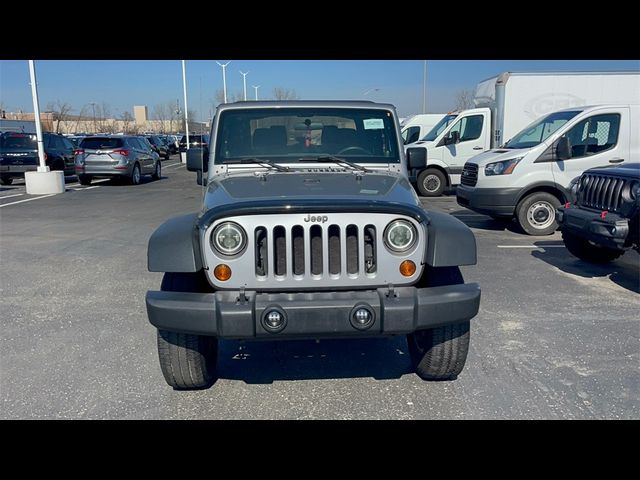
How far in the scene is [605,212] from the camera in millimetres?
5742

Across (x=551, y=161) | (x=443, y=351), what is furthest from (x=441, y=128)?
(x=443, y=351)

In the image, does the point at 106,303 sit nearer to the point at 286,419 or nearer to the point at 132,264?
the point at 132,264

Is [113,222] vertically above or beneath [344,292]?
beneath

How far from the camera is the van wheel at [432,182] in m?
13.8

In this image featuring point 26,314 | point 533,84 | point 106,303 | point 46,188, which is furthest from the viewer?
point 46,188

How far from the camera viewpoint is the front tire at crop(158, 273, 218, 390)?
314 centimetres

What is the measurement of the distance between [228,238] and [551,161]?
7.18 m

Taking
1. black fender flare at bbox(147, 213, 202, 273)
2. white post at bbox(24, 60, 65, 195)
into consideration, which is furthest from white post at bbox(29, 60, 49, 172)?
black fender flare at bbox(147, 213, 202, 273)

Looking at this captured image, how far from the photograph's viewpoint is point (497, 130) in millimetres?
12625

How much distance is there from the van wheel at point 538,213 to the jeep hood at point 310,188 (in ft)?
18.0

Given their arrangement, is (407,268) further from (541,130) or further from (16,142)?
(16,142)

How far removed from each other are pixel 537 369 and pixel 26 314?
4.61 meters

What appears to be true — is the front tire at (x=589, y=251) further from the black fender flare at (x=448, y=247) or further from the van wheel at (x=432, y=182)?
the van wheel at (x=432, y=182)

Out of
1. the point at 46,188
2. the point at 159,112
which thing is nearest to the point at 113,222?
the point at 46,188
